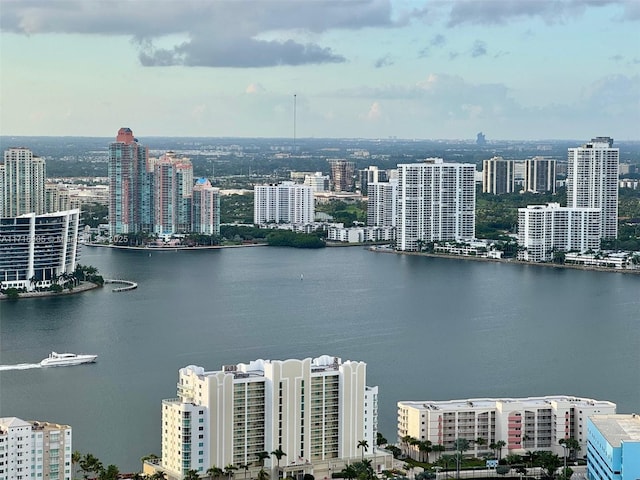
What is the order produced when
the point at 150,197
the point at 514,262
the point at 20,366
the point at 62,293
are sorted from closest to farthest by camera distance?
1. the point at 20,366
2. the point at 62,293
3. the point at 514,262
4. the point at 150,197

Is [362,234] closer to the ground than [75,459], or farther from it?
farther from it

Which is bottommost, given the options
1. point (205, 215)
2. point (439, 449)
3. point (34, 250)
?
point (439, 449)

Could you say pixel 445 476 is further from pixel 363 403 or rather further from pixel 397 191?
pixel 397 191

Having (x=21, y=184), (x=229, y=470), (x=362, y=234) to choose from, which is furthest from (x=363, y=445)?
(x=362, y=234)

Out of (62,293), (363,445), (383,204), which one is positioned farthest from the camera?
(383,204)

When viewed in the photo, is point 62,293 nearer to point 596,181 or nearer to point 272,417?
point 272,417

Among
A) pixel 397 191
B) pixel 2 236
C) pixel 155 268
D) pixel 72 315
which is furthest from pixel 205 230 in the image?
pixel 72 315

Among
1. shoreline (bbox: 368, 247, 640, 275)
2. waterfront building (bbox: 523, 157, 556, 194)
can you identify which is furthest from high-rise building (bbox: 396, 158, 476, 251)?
waterfront building (bbox: 523, 157, 556, 194)
